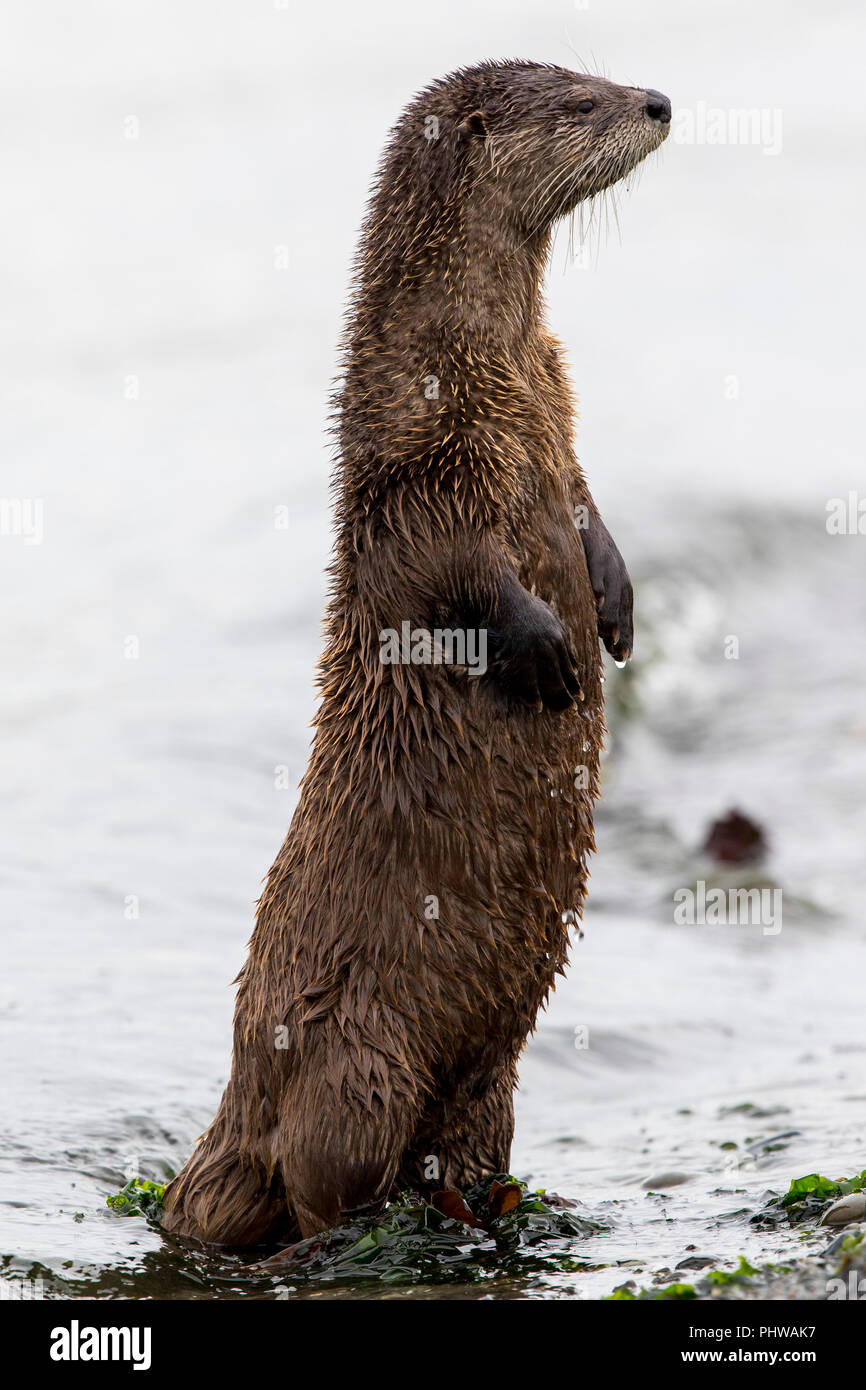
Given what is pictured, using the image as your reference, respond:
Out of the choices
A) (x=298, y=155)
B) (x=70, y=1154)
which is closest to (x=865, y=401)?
(x=298, y=155)

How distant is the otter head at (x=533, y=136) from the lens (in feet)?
22.4

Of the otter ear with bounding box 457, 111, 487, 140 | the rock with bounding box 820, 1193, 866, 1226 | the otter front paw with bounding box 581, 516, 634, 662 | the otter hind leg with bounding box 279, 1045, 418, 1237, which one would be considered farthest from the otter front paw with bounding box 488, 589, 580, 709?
the rock with bounding box 820, 1193, 866, 1226

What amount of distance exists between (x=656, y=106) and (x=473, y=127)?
786mm

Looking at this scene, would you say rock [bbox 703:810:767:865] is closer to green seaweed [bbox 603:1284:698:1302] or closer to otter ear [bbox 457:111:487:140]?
otter ear [bbox 457:111:487:140]

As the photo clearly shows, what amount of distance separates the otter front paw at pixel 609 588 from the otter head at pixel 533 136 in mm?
1258

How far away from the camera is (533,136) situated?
689 centimetres

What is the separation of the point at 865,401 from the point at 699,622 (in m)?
8.90

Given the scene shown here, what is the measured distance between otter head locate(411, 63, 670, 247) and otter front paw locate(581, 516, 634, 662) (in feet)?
4.13

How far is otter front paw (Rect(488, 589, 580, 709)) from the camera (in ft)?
21.0

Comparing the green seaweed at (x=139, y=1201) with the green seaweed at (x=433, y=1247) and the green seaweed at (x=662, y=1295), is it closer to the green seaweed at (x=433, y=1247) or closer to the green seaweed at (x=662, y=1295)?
the green seaweed at (x=433, y=1247)

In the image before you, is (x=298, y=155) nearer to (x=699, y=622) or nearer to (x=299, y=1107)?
(x=699, y=622)

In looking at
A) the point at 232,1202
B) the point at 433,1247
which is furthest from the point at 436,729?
the point at 232,1202

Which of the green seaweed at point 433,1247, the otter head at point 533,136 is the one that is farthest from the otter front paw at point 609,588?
the green seaweed at point 433,1247

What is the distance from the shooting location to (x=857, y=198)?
111 feet
